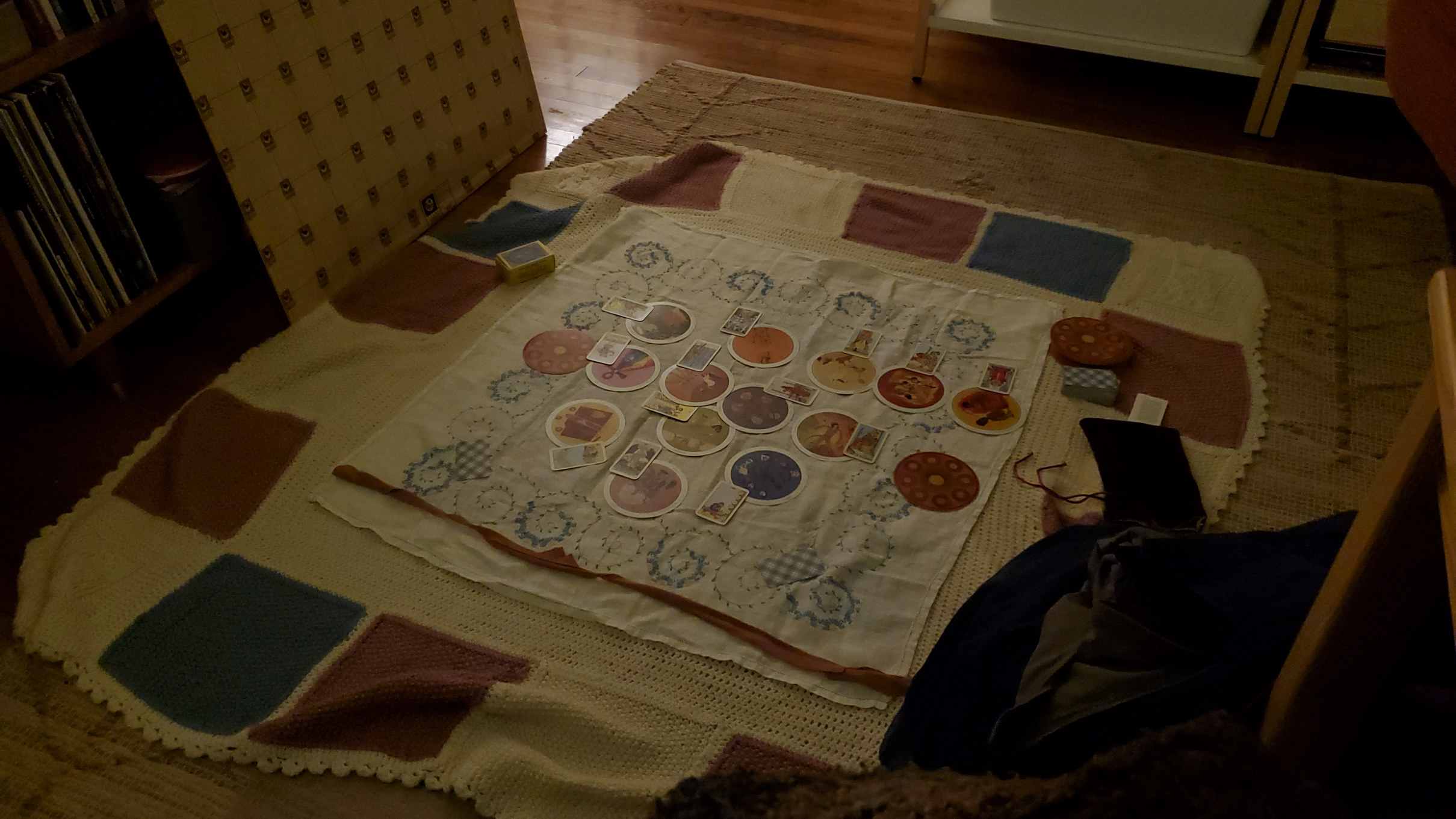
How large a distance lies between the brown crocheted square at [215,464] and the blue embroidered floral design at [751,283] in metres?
0.76

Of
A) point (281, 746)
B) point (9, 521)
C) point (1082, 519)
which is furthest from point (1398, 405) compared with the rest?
point (9, 521)

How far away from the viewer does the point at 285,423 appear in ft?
5.26

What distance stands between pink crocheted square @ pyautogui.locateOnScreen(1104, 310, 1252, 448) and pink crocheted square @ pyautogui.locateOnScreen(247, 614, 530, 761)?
1041 mm

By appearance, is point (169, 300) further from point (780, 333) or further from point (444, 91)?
point (780, 333)

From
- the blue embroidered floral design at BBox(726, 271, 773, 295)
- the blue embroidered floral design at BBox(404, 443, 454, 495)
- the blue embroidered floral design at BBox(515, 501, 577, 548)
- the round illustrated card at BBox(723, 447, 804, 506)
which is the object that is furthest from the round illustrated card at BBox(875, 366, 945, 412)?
the blue embroidered floral design at BBox(404, 443, 454, 495)

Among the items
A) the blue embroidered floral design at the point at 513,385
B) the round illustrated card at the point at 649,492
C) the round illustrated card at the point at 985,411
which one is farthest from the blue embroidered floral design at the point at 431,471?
the round illustrated card at the point at 985,411

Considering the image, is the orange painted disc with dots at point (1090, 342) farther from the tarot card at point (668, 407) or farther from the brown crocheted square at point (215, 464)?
the brown crocheted square at point (215, 464)

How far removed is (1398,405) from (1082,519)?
613 mm

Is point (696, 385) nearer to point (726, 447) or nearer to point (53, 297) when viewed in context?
point (726, 447)

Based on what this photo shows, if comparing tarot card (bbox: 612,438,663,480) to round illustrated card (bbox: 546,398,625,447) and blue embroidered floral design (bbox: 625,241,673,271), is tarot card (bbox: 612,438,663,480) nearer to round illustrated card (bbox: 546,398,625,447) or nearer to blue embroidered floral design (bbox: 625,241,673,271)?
round illustrated card (bbox: 546,398,625,447)

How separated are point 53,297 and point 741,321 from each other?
1082 millimetres

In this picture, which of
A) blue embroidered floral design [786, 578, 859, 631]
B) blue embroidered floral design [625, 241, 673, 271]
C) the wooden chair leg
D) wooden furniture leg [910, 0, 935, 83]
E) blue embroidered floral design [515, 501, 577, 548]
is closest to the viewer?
the wooden chair leg

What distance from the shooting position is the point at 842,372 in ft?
5.50

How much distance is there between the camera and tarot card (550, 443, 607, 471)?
60.1 inches
